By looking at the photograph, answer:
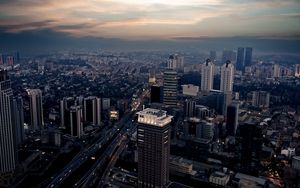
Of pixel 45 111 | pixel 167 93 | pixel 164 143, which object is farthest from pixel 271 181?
pixel 45 111

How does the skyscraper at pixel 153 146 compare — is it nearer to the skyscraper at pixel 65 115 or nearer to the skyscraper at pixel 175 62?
the skyscraper at pixel 65 115

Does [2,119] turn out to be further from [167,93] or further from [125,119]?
[167,93]

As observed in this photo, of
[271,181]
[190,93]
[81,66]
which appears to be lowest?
[271,181]

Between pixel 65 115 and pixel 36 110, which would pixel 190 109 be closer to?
pixel 65 115

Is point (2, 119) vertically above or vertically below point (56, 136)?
above

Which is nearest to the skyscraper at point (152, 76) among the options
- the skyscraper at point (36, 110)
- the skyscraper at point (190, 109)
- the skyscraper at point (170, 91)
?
the skyscraper at point (170, 91)


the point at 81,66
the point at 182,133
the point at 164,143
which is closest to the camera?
the point at 164,143

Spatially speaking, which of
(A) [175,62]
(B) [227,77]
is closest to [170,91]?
(A) [175,62]
